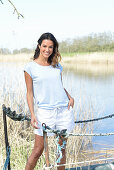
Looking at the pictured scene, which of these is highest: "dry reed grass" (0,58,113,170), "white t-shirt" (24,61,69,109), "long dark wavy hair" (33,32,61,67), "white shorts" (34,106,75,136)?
"long dark wavy hair" (33,32,61,67)

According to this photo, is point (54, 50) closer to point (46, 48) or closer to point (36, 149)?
point (46, 48)

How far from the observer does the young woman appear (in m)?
1.63

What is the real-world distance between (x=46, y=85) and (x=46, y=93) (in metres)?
0.05

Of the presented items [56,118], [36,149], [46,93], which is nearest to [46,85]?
[46,93]

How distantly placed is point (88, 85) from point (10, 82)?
5.27m

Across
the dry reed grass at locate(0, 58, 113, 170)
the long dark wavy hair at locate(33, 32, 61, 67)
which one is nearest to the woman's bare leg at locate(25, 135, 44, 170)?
the long dark wavy hair at locate(33, 32, 61, 67)

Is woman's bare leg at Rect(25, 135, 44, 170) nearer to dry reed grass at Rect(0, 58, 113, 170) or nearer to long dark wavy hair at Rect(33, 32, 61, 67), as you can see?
long dark wavy hair at Rect(33, 32, 61, 67)

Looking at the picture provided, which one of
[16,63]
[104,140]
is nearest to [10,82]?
[16,63]

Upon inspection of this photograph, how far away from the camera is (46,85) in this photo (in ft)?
5.40

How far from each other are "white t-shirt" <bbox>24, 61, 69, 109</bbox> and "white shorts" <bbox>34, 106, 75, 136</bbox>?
34mm

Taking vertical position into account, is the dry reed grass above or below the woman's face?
below

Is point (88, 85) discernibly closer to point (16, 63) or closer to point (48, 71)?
point (16, 63)

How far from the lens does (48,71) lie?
1.66 m

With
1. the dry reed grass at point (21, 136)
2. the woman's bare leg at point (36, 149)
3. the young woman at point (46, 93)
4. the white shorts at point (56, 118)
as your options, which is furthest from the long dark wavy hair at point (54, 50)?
the dry reed grass at point (21, 136)
